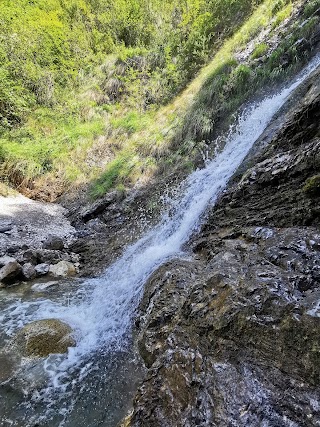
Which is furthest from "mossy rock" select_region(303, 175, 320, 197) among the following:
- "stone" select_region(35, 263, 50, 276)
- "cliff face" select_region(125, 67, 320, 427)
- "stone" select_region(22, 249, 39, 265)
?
"stone" select_region(22, 249, 39, 265)

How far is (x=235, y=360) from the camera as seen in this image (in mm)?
2684

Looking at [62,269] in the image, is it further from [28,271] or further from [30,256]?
[30,256]

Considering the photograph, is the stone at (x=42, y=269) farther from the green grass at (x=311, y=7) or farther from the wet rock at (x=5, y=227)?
the green grass at (x=311, y=7)

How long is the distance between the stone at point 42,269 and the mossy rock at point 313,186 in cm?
568

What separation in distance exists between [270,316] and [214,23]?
1461cm

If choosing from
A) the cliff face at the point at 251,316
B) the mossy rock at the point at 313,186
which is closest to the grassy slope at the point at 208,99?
the cliff face at the point at 251,316

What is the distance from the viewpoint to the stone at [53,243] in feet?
26.1

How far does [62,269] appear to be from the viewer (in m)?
7.08

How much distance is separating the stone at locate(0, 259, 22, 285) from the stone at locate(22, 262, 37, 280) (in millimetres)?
127

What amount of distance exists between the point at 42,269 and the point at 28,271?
0.32 metres

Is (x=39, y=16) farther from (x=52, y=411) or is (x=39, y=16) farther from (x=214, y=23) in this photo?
(x=52, y=411)

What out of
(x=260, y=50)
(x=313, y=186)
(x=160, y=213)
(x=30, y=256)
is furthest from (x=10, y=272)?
(x=260, y=50)

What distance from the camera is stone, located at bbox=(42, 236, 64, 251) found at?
796 cm

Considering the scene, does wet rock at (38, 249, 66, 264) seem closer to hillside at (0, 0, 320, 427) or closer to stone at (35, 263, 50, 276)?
hillside at (0, 0, 320, 427)
